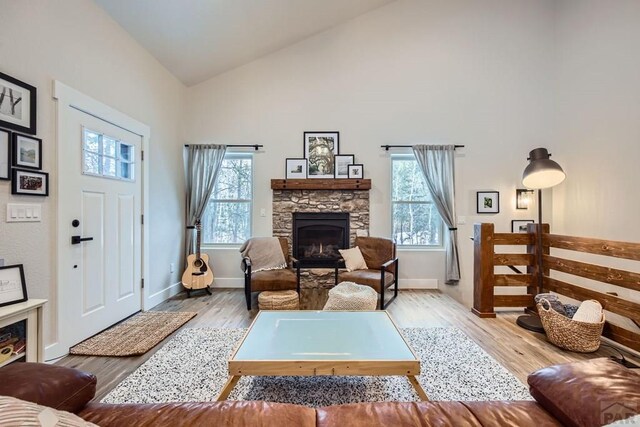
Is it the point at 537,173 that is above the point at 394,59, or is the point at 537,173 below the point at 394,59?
below

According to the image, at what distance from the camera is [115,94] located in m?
2.87

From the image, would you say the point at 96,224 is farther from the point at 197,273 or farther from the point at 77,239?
the point at 197,273

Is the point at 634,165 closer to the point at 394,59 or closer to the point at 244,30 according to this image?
the point at 394,59

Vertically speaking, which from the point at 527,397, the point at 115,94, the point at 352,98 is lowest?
the point at 527,397

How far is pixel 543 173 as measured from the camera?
2.75 metres

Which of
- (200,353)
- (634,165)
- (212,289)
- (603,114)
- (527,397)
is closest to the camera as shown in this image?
(527,397)

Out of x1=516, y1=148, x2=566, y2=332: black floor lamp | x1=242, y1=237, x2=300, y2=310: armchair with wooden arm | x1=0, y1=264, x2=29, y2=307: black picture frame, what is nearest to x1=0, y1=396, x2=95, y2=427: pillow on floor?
x1=0, y1=264, x2=29, y2=307: black picture frame

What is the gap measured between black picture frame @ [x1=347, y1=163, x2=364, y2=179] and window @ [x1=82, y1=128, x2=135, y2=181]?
2.88 metres

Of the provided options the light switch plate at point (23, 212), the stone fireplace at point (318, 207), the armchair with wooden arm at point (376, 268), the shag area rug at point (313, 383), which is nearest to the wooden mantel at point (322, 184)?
the stone fireplace at point (318, 207)

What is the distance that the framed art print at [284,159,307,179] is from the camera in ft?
14.2

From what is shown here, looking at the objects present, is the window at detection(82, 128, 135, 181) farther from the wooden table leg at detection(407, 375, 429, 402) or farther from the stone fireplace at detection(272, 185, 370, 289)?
the wooden table leg at detection(407, 375, 429, 402)

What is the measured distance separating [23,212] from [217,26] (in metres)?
2.80

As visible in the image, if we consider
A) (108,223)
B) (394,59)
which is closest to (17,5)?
(108,223)

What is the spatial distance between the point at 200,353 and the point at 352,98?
3.94m
